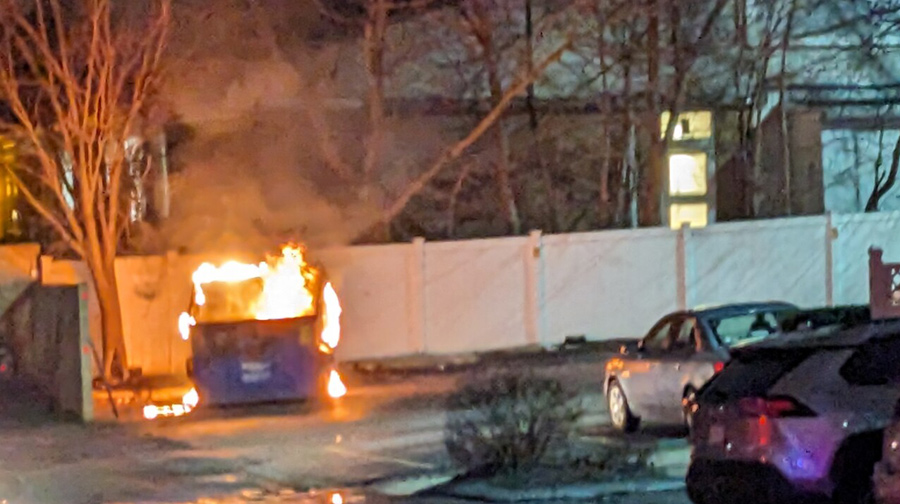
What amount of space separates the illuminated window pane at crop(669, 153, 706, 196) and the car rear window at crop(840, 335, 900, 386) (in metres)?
19.0

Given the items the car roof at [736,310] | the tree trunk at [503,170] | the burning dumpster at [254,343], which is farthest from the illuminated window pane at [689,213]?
the car roof at [736,310]

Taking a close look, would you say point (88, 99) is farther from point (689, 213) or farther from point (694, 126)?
point (689, 213)

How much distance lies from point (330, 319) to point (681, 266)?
7575 millimetres

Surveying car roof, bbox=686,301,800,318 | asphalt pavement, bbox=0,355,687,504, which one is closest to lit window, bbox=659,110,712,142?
asphalt pavement, bbox=0,355,687,504

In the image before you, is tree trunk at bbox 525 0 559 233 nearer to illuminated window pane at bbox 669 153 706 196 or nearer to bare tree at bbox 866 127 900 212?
illuminated window pane at bbox 669 153 706 196

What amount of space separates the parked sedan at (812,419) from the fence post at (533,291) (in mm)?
13576

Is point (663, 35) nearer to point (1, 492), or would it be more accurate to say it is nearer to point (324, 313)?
point (324, 313)

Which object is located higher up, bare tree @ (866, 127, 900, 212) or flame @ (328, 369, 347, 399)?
bare tree @ (866, 127, 900, 212)

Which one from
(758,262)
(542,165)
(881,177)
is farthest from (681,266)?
(881,177)

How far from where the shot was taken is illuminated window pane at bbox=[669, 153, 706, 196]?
26516 mm

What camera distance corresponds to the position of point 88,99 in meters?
19.1

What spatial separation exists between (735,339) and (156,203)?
13.2 meters

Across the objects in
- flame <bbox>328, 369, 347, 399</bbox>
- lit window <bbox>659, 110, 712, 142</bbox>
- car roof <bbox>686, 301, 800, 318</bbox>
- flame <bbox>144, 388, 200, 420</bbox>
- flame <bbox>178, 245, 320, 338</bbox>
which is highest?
lit window <bbox>659, 110, 712, 142</bbox>

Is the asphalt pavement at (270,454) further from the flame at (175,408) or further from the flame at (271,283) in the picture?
the flame at (271,283)
